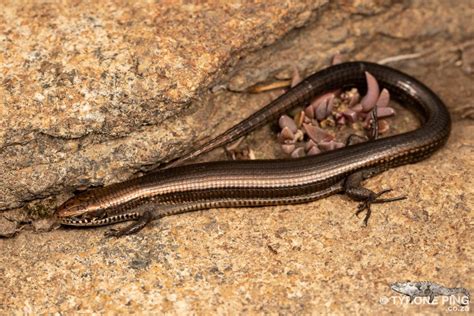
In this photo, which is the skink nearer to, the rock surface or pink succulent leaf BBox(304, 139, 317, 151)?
the rock surface

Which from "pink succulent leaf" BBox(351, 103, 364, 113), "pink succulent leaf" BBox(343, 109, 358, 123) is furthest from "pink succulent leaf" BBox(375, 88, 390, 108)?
"pink succulent leaf" BBox(343, 109, 358, 123)

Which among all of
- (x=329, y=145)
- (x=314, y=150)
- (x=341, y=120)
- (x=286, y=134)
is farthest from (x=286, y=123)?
(x=341, y=120)

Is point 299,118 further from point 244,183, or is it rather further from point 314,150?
point 244,183

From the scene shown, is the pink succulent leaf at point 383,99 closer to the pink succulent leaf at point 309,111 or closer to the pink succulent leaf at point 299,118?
the pink succulent leaf at point 309,111

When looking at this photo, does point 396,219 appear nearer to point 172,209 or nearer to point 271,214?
point 271,214

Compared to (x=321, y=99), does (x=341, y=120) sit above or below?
below

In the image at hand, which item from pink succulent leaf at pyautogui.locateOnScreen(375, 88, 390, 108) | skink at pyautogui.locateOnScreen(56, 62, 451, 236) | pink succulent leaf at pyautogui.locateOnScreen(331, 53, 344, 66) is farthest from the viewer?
pink succulent leaf at pyautogui.locateOnScreen(331, 53, 344, 66)

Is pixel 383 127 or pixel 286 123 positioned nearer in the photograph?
pixel 286 123
